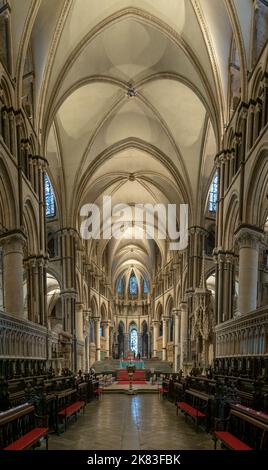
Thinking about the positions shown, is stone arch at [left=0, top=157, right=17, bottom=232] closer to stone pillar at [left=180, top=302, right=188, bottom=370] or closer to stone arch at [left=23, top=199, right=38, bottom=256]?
stone arch at [left=23, top=199, right=38, bottom=256]

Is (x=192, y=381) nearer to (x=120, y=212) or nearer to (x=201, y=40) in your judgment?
(x=201, y=40)

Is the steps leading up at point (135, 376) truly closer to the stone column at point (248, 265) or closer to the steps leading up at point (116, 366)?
the steps leading up at point (116, 366)

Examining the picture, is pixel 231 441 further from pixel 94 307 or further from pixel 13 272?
pixel 94 307

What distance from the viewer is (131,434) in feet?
28.2

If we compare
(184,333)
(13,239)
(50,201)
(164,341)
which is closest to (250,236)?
(13,239)

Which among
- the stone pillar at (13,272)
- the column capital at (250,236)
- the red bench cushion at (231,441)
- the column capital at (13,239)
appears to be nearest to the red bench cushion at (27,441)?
the red bench cushion at (231,441)

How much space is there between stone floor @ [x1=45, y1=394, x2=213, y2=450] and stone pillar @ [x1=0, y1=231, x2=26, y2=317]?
5130mm

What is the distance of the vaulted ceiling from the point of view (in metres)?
17.2

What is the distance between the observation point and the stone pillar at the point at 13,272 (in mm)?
15070

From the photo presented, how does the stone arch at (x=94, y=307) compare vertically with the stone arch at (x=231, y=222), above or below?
below

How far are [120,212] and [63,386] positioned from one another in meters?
29.7

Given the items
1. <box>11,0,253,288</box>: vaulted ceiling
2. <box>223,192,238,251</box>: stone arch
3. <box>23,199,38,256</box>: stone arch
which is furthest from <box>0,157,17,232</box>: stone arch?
<box>223,192,238,251</box>: stone arch

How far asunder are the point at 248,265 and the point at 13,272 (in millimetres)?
8741
